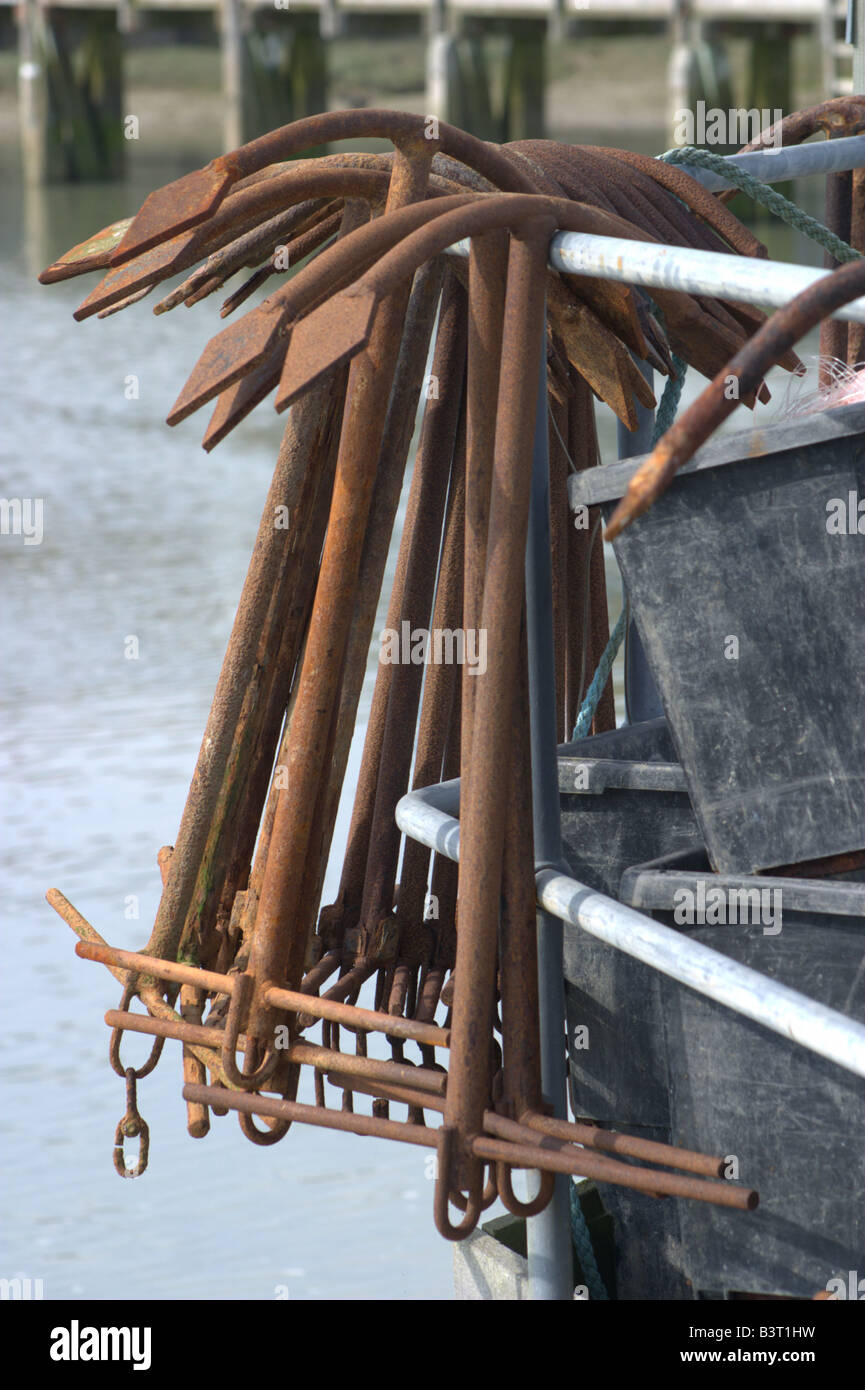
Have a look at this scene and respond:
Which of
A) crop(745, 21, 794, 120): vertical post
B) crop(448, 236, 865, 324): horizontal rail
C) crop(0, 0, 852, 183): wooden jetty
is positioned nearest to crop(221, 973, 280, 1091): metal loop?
crop(448, 236, 865, 324): horizontal rail

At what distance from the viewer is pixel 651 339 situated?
62.8 inches

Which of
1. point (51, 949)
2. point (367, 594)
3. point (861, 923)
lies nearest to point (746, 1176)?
point (861, 923)

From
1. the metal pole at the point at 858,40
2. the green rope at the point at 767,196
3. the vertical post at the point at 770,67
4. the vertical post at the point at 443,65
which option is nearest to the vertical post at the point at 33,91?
the vertical post at the point at 443,65

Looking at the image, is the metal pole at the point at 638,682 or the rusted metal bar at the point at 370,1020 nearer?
the rusted metal bar at the point at 370,1020

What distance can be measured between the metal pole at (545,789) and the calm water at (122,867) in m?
0.93

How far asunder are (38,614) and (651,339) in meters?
3.90

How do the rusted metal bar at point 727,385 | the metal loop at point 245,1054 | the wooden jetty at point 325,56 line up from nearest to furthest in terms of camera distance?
the rusted metal bar at point 727,385
the metal loop at point 245,1054
the wooden jetty at point 325,56

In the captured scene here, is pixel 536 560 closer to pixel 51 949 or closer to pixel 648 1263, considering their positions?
pixel 648 1263

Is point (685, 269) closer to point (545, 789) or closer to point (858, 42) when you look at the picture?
point (545, 789)

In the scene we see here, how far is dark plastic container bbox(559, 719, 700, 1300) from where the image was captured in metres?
1.54

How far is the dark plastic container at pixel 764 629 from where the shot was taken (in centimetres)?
131

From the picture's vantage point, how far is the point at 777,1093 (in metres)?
1.33

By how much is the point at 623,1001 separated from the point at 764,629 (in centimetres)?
41

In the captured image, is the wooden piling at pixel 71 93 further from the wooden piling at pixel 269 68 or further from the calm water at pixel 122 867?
the calm water at pixel 122 867
